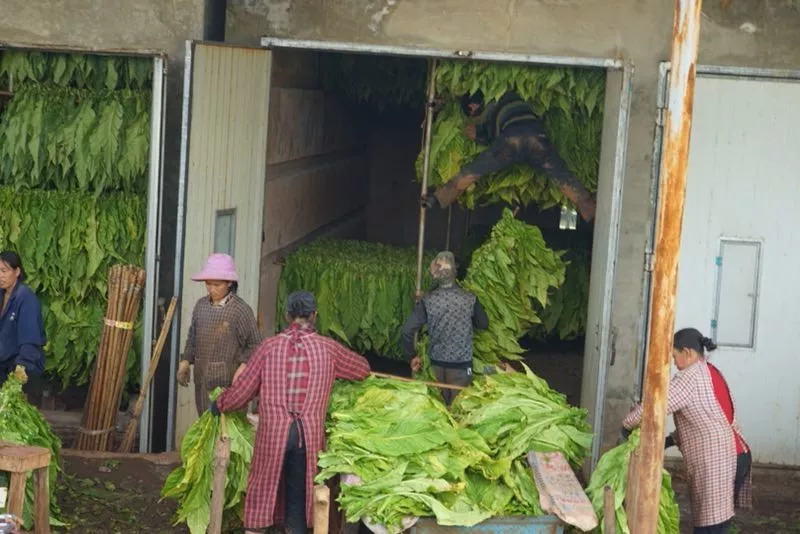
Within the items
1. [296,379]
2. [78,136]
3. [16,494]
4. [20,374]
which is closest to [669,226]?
[296,379]

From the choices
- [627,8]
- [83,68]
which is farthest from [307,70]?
[627,8]

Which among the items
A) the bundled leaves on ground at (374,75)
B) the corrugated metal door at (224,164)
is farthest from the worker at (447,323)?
the bundled leaves on ground at (374,75)

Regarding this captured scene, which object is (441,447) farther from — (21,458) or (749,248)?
(749,248)

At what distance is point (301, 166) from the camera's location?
555 inches

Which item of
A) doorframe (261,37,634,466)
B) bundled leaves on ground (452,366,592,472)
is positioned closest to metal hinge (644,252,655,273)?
doorframe (261,37,634,466)

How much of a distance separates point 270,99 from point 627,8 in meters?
3.26

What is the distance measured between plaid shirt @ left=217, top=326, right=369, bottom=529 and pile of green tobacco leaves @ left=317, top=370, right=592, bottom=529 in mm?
160

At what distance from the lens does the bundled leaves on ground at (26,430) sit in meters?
8.44

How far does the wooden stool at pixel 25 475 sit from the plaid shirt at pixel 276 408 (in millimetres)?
1143

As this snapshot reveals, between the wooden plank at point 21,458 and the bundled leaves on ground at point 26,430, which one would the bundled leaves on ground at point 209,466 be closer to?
the bundled leaves on ground at point 26,430

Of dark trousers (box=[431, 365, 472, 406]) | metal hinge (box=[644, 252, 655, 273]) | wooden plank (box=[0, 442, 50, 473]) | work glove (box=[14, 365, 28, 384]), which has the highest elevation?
metal hinge (box=[644, 252, 655, 273])

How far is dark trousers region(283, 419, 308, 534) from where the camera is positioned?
8172 mm

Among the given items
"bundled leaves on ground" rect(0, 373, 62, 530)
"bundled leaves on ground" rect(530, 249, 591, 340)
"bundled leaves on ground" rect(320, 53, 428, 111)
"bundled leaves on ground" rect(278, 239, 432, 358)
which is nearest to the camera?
"bundled leaves on ground" rect(0, 373, 62, 530)

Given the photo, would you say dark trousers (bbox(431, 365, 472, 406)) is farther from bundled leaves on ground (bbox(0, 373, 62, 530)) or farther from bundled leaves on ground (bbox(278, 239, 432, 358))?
bundled leaves on ground (bbox(0, 373, 62, 530))
